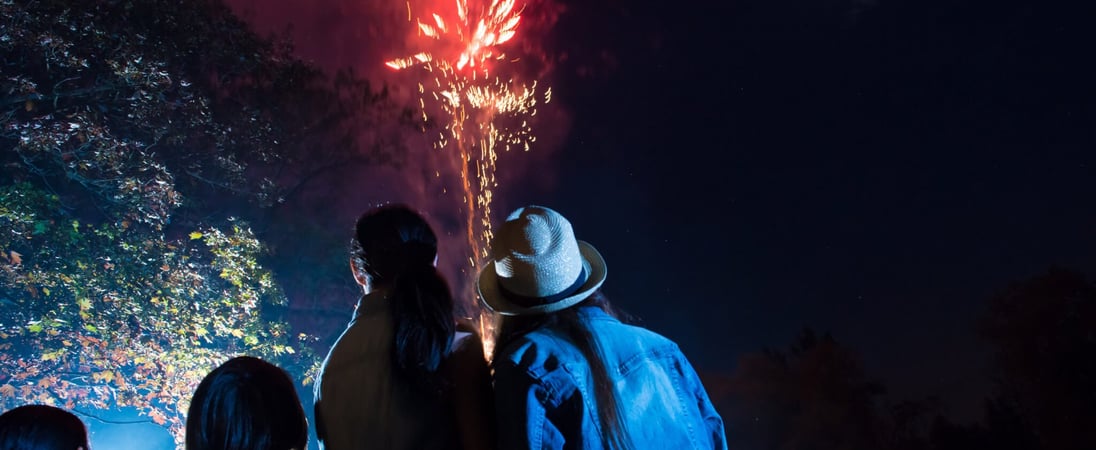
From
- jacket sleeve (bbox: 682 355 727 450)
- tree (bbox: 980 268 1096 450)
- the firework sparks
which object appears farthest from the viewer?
the firework sparks

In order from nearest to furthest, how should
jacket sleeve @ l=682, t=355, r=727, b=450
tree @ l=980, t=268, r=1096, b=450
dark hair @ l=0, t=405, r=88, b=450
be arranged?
jacket sleeve @ l=682, t=355, r=727, b=450, dark hair @ l=0, t=405, r=88, b=450, tree @ l=980, t=268, r=1096, b=450

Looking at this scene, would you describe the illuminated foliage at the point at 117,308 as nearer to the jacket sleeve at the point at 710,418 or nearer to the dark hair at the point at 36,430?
the dark hair at the point at 36,430

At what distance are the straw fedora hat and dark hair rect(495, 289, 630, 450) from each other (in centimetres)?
2

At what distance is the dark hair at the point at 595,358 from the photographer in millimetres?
997

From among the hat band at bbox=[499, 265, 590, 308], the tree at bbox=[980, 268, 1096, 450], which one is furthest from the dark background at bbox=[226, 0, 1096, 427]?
the hat band at bbox=[499, 265, 590, 308]

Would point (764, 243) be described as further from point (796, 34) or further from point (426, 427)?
point (426, 427)

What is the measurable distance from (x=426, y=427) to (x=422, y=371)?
0.39 feet

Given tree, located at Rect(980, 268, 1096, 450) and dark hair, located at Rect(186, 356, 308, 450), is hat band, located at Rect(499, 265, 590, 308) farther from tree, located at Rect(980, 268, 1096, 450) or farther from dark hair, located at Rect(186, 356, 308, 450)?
tree, located at Rect(980, 268, 1096, 450)

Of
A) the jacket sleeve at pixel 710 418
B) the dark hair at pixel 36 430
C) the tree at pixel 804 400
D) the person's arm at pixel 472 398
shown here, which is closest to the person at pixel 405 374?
the person's arm at pixel 472 398

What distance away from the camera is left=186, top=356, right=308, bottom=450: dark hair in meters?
1.20

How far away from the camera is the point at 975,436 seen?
3.12 meters

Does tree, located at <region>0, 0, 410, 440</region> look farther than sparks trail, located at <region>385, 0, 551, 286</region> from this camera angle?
No

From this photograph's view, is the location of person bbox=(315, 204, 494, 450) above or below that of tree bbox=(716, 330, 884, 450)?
above

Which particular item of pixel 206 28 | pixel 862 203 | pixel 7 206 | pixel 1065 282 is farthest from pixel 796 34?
pixel 7 206
